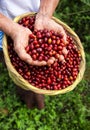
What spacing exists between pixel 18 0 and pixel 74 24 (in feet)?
5.12

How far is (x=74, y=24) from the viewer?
4.37 meters

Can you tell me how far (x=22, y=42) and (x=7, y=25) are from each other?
0.20 m

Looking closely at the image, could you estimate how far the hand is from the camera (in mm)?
2699

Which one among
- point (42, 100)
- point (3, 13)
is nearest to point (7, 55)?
point (3, 13)

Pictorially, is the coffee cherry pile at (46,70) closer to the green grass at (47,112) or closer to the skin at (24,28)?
the skin at (24,28)

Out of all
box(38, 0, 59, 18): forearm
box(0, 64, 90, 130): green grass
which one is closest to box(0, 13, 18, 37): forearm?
box(38, 0, 59, 18): forearm

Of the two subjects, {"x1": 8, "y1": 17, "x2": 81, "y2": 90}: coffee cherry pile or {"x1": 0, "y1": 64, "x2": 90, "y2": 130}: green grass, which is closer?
{"x1": 8, "y1": 17, "x2": 81, "y2": 90}: coffee cherry pile

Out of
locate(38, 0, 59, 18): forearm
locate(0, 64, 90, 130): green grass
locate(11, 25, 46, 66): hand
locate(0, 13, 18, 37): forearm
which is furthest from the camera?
locate(0, 64, 90, 130): green grass

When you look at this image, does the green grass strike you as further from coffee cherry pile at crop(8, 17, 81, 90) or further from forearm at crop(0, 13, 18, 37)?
forearm at crop(0, 13, 18, 37)

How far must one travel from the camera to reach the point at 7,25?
2.81 metres

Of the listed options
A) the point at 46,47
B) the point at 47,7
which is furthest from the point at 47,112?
the point at 47,7

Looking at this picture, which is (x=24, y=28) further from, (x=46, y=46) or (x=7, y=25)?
(x=46, y=46)

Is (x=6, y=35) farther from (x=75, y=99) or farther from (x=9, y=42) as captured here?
(x=75, y=99)

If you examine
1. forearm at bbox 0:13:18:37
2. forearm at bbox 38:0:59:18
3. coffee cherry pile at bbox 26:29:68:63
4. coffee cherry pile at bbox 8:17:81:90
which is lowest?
coffee cherry pile at bbox 8:17:81:90
